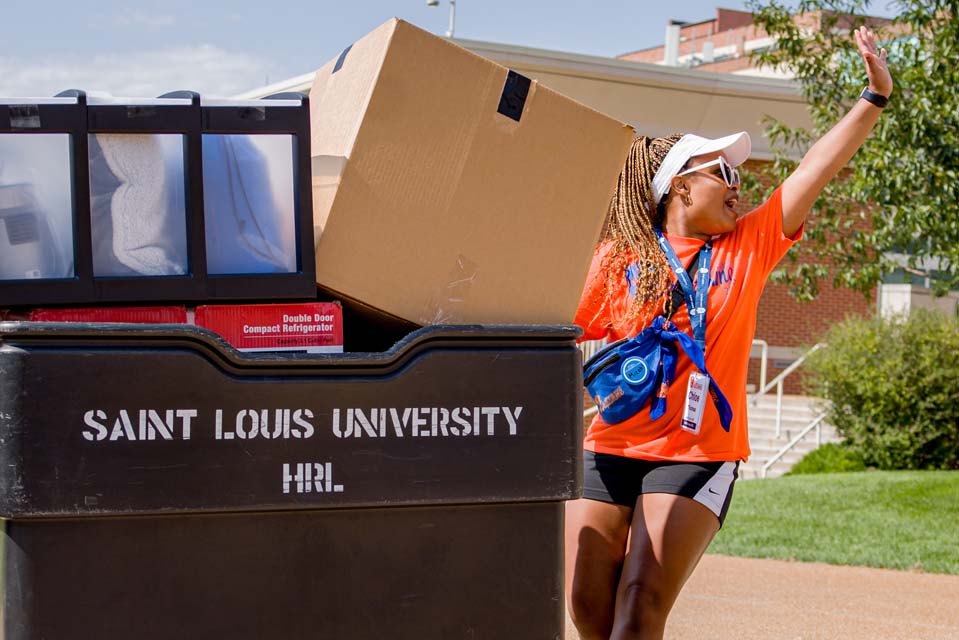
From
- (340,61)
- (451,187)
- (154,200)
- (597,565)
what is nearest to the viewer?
(154,200)

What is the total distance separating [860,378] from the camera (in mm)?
14656

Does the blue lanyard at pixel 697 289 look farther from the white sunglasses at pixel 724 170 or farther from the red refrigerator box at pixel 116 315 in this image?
the red refrigerator box at pixel 116 315

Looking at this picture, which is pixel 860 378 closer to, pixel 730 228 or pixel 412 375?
pixel 730 228

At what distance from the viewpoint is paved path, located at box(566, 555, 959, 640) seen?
6309 millimetres

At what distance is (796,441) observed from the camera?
52.4ft

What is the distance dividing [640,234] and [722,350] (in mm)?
473

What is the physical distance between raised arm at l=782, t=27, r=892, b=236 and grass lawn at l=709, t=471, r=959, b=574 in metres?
5.45

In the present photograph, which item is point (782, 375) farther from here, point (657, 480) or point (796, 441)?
point (657, 480)

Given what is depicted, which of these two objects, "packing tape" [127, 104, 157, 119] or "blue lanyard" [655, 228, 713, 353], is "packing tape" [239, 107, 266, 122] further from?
"blue lanyard" [655, 228, 713, 353]

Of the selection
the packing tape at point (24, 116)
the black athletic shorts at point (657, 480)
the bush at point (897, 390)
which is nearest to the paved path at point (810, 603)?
the black athletic shorts at point (657, 480)

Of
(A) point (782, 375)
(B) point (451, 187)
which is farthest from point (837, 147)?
(A) point (782, 375)

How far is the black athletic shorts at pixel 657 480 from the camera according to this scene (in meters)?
3.60

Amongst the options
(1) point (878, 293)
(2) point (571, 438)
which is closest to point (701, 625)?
(2) point (571, 438)

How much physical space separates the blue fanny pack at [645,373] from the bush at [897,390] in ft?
37.3
